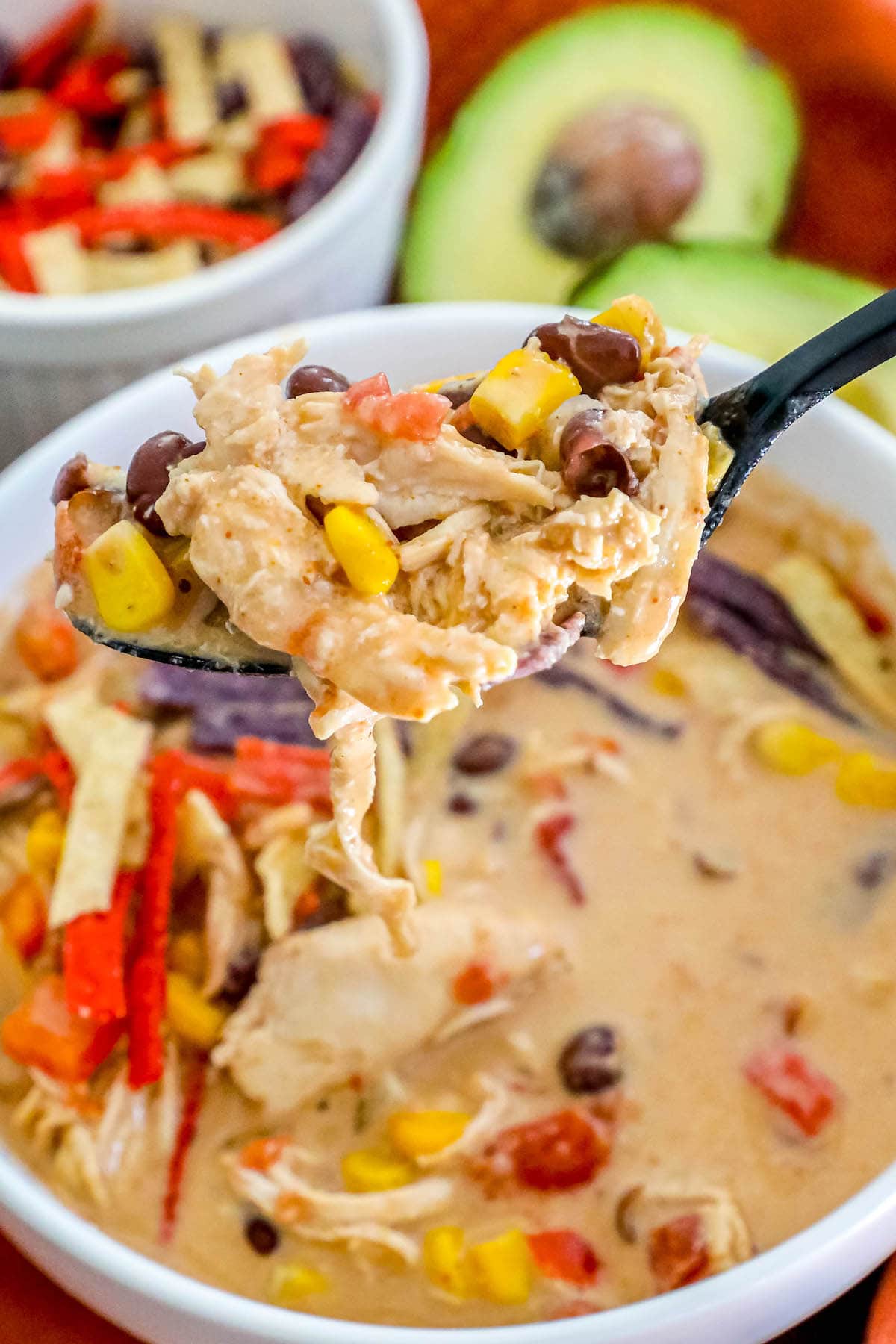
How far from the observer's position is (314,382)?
1278 millimetres

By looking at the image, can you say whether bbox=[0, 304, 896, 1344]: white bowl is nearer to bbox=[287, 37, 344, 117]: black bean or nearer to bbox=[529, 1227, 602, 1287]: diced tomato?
bbox=[529, 1227, 602, 1287]: diced tomato

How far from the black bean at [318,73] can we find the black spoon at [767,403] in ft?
4.32

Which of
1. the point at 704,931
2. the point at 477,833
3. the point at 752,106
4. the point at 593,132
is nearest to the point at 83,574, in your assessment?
the point at 477,833

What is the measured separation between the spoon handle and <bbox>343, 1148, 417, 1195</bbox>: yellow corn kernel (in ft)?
2.48

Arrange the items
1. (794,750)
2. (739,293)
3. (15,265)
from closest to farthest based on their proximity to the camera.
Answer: (794,750), (739,293), (15,265)

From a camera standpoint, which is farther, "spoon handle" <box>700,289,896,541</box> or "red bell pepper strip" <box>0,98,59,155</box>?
"red bell pepper strip" <box>0,98,59,155</box>

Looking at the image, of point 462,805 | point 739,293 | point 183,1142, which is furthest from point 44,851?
point 739,293

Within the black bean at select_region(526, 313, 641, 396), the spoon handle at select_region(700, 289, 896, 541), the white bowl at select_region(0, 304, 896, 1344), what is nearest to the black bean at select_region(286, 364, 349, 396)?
the black bean at select_region(526, 313, 641, 396)

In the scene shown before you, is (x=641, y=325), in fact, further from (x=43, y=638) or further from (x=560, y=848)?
(x=43, y=638)

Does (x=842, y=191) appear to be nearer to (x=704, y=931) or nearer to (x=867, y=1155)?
(x=704, y=931)

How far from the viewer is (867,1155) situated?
150 centimetres

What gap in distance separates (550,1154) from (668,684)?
613mm

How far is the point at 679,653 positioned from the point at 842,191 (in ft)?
3.24

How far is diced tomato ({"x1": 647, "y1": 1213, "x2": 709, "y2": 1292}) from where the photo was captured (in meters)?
1.43
